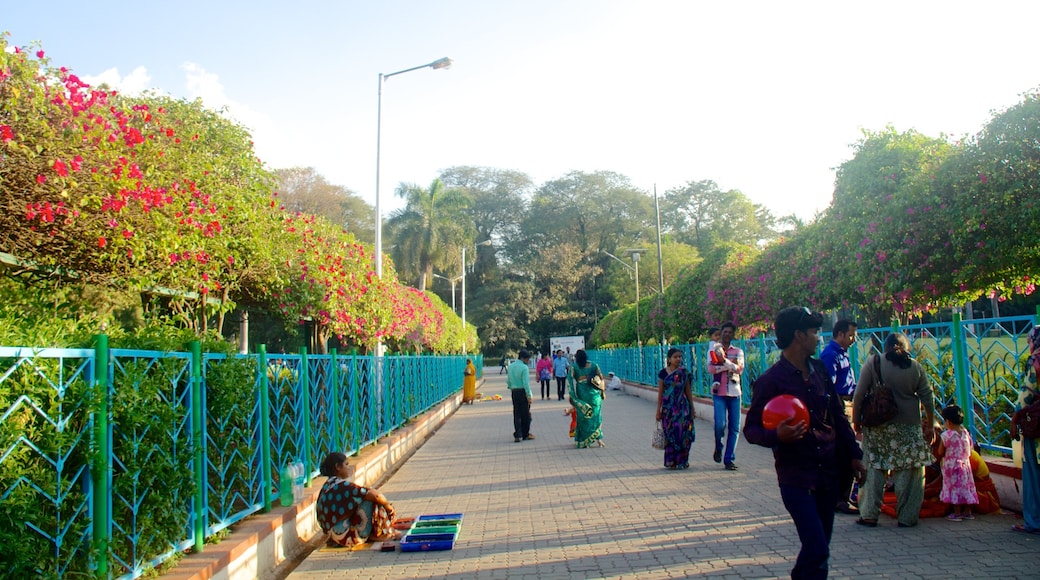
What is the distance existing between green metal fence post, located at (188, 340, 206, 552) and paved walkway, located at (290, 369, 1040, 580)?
3.10ft

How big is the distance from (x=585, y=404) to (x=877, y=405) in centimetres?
685

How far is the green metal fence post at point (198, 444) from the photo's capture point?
16.9ft

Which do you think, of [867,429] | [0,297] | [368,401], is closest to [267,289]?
[368,401]

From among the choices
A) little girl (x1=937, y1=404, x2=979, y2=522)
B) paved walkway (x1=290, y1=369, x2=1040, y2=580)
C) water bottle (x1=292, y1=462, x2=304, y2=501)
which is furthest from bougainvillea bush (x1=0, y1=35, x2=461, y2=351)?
little girl (x1=937, y1=404, x2=979, y2=522)

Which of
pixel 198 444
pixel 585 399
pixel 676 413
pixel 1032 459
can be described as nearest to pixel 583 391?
pixel 585 399

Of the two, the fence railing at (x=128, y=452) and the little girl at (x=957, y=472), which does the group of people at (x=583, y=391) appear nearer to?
the fence railing at (x=128, y=452)

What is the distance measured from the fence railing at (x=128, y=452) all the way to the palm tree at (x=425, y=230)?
38451 mm

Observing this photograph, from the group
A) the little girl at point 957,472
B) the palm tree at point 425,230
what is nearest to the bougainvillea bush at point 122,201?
the little girl at point 957,472

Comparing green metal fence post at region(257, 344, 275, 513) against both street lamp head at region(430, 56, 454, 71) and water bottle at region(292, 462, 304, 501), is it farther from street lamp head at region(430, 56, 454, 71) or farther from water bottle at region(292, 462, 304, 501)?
street lamp head at region(430, 56, 454, 71)

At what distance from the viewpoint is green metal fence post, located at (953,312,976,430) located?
773 centimetres

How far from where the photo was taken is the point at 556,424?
18.0 meters

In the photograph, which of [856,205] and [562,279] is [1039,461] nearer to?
[856,205]

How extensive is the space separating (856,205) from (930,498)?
8.57 m

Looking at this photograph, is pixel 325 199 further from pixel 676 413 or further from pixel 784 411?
pixel 784 411
